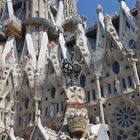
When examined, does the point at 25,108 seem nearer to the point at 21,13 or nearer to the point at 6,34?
the point at 6,34

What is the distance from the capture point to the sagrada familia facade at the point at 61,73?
2202cm

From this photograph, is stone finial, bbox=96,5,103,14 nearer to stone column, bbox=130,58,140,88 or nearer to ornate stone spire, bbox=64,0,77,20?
stone column, bbox=130,58,140,88

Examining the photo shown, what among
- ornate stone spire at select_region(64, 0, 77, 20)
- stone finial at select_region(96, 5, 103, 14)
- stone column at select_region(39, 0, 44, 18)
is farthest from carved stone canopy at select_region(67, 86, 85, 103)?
ornate stone spire at select_region(64, 0, 77, 20)

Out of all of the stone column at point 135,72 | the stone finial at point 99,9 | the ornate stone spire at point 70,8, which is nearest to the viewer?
the stone column at point 135,72

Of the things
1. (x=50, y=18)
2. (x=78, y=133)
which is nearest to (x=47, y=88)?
(x=50, y=18)

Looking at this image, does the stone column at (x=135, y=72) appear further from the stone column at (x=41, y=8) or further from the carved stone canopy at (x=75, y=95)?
the carved stone canopy at (x=75, y=95)

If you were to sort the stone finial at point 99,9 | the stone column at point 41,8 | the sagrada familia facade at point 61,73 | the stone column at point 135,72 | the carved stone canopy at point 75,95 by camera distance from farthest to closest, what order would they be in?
the stone column at point 41,8, the stone finial at point 99,9, the sagrada familia facade at point 61,73, the stone column at point 135,72, the carved stone canopy at point 75,95

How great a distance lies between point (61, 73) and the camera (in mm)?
25000

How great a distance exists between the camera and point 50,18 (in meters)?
35.2

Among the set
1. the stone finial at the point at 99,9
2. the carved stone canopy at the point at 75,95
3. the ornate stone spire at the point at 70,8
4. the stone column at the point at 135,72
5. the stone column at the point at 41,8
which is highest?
the ornate stone spire at the point at 70,8

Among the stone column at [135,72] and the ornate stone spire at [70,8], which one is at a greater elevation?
the ornate stone spire at [70,8]

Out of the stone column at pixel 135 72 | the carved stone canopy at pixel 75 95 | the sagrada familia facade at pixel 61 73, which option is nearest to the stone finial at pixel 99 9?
the sagrada familia facade at pixel 61 73

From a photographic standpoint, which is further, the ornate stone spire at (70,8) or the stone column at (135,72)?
the ornate stone spire at (70,8)

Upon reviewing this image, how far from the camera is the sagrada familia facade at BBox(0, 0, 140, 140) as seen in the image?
22.0m
